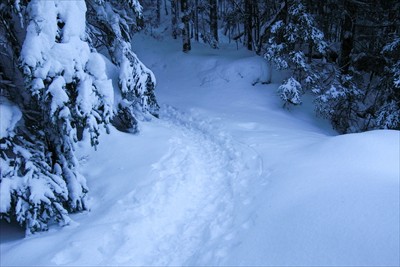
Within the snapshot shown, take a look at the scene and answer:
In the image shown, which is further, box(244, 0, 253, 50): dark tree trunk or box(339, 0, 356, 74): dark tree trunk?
box(244, 0, 253, 50): dark tree trunk

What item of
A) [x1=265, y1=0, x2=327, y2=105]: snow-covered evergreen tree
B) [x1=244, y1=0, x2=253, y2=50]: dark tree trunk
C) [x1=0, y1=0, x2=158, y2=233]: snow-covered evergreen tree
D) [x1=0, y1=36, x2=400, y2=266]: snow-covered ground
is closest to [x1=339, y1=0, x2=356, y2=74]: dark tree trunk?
[x1=265, y1=0, x2=327, y2=105]: snow-covered evergreen tree

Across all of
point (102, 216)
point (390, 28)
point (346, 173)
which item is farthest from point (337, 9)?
point (102, 216)

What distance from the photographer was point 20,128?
551cm

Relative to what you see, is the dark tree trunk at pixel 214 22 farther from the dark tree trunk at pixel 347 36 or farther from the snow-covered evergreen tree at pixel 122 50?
the snow-covered evergreen tree at pixel 122 50

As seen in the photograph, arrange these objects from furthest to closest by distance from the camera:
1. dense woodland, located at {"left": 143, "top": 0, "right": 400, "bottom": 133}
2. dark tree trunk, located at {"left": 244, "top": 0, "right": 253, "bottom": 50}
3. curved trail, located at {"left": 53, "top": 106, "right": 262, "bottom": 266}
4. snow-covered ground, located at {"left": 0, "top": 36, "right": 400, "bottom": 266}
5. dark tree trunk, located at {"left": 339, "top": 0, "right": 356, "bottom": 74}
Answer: dark tree trunk, located at {"left": 244, "top": 0, "right": 253, "bottom": 50} → dark tree trunk, located at {"left": 339, "top": 0, "right": 356, "bottom": 74} → dense woodland, located at {"left": 143, "top": 0, "right": 400, "bottom": 133} → curved trail, located at {"left": 53, "top": 106, "right": 262, "bottom": 266} → snow-covered ground, located at {"left": 0, "top": 36, "right": 400, "bottom": 266}

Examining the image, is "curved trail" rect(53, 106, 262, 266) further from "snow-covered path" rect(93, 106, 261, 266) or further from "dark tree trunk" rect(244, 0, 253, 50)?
"dark tree trunk" rect(244, 0, 253, 50)

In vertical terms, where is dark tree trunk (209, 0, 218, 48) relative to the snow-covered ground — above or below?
above

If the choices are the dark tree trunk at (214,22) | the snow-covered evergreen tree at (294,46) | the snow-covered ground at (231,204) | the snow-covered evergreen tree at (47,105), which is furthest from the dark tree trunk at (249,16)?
the snow-covered evergreen tree at (47,105)

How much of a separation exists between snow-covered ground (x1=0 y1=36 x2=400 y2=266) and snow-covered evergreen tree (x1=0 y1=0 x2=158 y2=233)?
63 cm

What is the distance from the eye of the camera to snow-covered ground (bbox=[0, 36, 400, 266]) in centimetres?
414

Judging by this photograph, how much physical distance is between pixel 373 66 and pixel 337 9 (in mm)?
3230

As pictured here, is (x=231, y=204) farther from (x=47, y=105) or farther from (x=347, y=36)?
(x=347, y=36)

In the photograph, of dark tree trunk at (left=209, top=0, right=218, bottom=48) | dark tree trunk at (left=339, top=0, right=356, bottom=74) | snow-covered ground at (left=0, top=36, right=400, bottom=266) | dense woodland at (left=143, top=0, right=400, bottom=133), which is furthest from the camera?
dark tree trunk at (left=209, top=0, right=218, bottom=48)

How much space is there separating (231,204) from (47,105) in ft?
12.5
